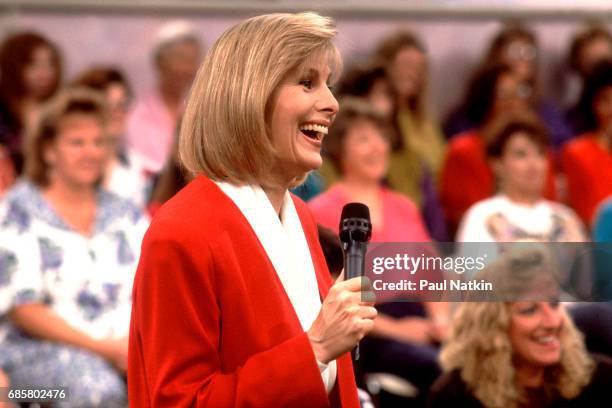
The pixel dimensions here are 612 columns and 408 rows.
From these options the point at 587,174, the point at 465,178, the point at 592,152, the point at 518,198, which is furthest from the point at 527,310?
the point at 592,152

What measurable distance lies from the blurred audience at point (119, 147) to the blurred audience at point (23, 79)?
0.12 m

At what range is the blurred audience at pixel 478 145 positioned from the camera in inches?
197

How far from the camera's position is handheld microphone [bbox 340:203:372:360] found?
6.18 ft

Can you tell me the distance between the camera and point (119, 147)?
15.7 ft

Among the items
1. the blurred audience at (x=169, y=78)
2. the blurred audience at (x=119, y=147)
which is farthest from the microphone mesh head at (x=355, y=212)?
the blurred audience at (x=169, y=78)

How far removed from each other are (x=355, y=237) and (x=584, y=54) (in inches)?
157

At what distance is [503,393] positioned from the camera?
3027 mm

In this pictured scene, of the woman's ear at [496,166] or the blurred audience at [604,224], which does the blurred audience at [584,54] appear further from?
the blurred audience at [604,224]

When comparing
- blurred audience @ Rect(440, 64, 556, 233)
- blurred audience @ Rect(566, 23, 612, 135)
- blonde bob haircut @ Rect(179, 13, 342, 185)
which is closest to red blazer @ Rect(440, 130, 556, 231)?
blurred audience @ Rect(440, 64, 556, 233)

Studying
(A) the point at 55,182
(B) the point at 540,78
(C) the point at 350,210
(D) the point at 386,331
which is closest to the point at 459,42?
(B) the point at 540,78

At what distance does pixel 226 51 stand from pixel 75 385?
6.23 feet

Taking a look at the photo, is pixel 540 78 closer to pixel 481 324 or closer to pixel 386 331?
pixel 386 331

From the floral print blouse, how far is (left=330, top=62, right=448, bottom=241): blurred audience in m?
1.36

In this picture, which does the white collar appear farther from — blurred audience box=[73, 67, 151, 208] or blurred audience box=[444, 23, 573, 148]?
blurred audience box=[444, 23, 573, 148]
